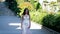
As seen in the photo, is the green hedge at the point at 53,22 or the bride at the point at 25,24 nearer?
the bride at the point at 25,24

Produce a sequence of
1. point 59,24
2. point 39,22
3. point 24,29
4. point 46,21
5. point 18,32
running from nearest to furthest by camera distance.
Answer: point 24,29
point 59,24
point 18,32
point 46,21
point 39,22

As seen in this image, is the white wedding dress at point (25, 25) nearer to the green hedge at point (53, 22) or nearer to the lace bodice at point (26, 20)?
the lace bodice at point (26, 20)

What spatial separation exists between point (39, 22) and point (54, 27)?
4.44m

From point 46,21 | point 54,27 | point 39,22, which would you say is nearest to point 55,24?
point 54,27

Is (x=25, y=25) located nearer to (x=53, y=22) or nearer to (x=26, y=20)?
(x=26, y=20)

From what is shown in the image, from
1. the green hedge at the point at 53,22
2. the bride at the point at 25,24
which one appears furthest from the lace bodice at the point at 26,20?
the green hedge at the point at 53,22

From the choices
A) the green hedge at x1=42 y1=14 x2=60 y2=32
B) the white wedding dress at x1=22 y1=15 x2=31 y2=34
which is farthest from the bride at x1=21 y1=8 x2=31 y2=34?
the green hedge at x1=42 y1=14 x2=60 y2=32

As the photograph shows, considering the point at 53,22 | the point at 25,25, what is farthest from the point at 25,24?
the point at 53,22

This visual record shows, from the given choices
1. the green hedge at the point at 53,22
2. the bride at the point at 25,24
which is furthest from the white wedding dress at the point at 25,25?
the green hedge at the point at 53,22

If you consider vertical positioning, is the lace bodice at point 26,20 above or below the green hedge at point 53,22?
above

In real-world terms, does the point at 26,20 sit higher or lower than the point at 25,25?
higher

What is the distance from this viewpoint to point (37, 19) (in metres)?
22.6

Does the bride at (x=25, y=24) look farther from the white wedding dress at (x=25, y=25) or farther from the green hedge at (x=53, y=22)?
the green hedge at (x=53, y=22)

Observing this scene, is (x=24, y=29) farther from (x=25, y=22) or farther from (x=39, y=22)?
(x=39, y=22)
